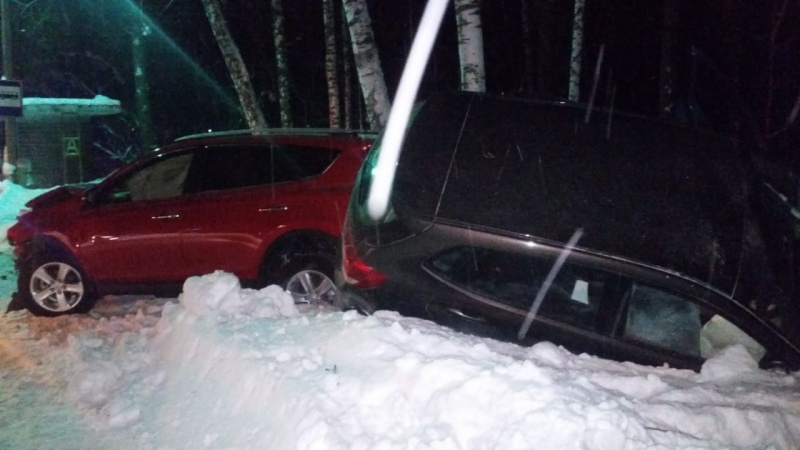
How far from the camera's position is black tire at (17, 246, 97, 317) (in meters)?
6.86

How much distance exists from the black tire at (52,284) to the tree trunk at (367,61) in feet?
12.4

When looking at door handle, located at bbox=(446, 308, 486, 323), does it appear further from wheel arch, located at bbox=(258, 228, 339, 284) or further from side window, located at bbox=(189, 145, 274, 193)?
side window, located at bbox=(189, 145, 274, 193)

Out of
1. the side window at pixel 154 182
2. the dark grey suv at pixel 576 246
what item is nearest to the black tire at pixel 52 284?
the side window at pixel 154 182

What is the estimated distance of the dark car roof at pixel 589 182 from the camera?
3.66 meters

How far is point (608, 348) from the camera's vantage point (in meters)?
3.70

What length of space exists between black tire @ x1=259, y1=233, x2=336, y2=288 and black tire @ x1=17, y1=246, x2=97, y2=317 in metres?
1.81

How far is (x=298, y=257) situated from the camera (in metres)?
6.68

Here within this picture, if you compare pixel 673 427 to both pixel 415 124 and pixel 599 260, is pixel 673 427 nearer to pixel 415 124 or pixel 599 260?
pixel 599 260

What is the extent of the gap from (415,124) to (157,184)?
369cm

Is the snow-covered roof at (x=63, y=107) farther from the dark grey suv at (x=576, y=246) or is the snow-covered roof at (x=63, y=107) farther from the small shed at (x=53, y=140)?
the dark grey suv at (x=576, y=246)

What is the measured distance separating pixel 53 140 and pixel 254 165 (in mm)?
14879

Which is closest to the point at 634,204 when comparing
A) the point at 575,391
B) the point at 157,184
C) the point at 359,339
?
the point at 575,391

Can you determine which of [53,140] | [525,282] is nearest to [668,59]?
Result: [525,282]

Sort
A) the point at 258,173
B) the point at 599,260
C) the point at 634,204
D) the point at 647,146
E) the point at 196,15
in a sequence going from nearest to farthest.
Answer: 1. the point at 599,260
2. the point at 634,204
3. the point at 647,146
4. the point at 258,173
5. the point at 196,15
